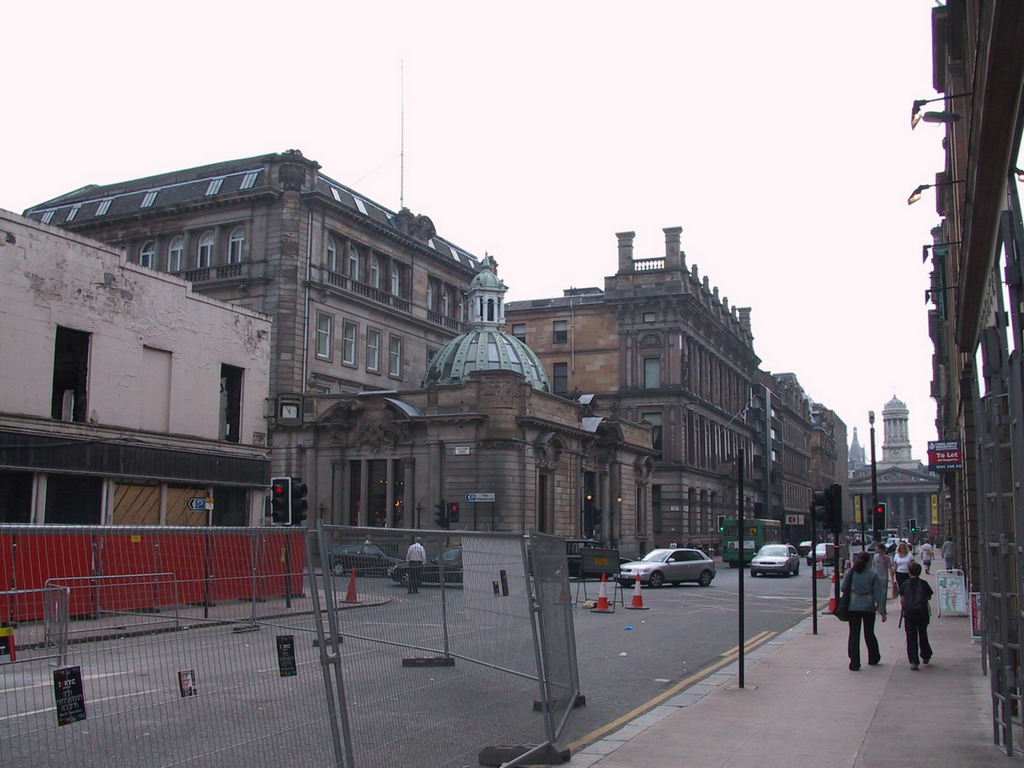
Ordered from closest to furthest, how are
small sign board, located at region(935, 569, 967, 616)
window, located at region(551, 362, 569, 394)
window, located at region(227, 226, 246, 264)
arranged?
small sign board, located at region(935, 569, 967, 616) < window, located at region(227, 226, 246, 264) < window, located at region(551, 362, 569, 394)

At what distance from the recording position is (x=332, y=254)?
53.8 metres

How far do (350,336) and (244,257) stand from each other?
686 centimetres

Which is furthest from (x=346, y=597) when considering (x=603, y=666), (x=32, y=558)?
(x=603, y=666)

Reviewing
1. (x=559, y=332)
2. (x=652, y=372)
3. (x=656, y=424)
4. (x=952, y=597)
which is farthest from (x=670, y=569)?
(x=559, y=332)

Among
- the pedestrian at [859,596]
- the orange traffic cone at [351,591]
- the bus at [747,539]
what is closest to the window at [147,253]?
the bus at [747,539]

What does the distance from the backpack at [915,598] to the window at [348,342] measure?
1680 inches

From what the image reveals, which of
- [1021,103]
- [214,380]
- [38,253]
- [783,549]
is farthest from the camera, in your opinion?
[783,549]

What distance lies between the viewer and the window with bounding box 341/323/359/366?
54.3 meters

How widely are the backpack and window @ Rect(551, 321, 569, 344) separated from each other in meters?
67.0

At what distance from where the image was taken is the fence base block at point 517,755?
7.87 m

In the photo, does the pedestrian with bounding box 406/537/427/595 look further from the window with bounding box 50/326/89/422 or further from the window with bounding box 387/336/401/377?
the window with bounding box 387/336/401/377

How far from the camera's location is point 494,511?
156ft

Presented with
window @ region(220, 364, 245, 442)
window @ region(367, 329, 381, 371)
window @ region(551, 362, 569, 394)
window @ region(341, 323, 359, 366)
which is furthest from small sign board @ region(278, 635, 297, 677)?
window @ region(551, 362, 569, 394)

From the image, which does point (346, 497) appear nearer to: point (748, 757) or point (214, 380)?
point (214, 380)
